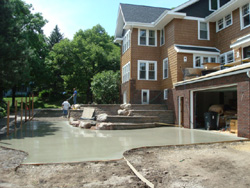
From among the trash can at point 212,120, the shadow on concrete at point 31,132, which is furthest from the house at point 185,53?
the shadow on concrete at point 31,132

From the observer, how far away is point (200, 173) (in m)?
4.99

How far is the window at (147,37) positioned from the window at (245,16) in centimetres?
689

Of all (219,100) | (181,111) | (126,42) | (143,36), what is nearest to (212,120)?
(181,111)

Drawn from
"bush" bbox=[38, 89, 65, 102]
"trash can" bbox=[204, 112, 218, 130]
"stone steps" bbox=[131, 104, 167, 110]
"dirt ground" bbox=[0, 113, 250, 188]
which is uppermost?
"bush" bbox=[38, 89, 65, 102]

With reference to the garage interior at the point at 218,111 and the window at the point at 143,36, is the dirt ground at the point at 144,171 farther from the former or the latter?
the window at the point at 143,36

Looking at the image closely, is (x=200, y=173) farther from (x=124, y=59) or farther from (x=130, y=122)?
(x=124, y=59)

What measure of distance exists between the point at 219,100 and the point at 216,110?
11.7 feet

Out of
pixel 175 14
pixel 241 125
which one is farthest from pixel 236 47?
pixel 241 125

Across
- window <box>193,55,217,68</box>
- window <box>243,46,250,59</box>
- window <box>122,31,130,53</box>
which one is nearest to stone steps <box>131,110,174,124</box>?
window <box>193,55,217,68</box>

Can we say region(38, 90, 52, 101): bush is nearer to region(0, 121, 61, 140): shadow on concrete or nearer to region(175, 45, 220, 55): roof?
region(0, 121, 61, 140): shadow on concrete

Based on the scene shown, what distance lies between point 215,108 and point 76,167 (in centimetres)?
1054

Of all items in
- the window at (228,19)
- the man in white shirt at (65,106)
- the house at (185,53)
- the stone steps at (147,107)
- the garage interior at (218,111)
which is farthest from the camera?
the man in white shirt at (65,106)

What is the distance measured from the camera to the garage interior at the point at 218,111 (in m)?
12.6

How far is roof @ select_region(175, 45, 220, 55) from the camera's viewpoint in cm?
1638
